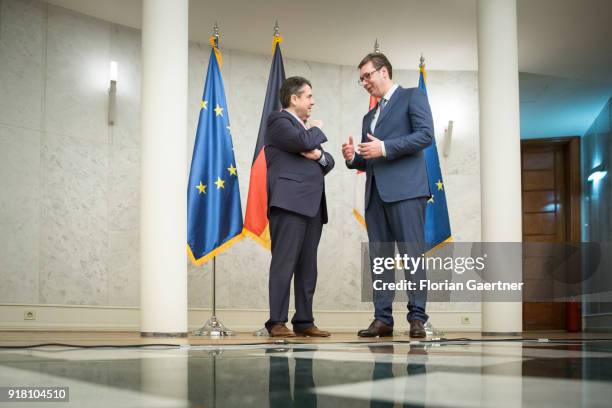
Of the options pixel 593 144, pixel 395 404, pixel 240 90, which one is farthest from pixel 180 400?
pixel 593 144

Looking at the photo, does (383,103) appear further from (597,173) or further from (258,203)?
(597,173)

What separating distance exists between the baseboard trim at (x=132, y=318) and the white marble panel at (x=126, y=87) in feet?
4.77

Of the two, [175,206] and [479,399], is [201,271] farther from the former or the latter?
[479,399]

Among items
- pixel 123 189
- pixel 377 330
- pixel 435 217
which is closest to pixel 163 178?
pixel 377 330

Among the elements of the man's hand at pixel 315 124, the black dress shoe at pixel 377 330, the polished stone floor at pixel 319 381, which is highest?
the man's hand at pixel 315 124

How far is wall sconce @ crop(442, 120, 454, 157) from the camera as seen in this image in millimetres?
7439

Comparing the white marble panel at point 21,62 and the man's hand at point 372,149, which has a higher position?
the white marble panel at point 21,62

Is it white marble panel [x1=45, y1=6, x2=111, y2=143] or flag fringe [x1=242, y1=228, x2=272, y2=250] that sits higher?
white marble panel [x1=45, y1=6, x2=111, y2=143]

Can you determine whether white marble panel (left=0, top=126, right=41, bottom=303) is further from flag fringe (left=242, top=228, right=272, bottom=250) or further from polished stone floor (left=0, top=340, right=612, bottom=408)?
polished stone floor (left=0, top=340, right=612, bottom=408)

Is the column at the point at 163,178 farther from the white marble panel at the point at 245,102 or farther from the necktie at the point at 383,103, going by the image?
the white marble panel at the point at 245,102

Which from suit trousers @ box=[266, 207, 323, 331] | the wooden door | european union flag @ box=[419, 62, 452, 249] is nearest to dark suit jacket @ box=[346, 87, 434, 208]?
suit trousers @ box=[266, 207, 323, 331]

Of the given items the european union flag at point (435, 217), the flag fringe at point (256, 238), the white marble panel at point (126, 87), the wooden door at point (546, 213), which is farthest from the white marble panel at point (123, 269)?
the wooden door at point (546, 213)

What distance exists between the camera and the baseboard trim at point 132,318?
562cm

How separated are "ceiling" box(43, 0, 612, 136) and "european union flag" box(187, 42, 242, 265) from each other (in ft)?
3.64
